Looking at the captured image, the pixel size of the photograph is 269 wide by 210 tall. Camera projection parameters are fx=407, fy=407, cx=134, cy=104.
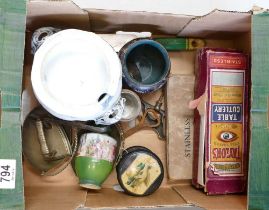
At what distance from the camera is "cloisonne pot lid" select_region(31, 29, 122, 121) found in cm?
93

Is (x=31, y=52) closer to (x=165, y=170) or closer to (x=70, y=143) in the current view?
(x=70, y=143)

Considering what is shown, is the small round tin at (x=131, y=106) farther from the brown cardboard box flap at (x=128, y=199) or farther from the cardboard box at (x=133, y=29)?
the brown cardboard box flap at (x=128, y=199)

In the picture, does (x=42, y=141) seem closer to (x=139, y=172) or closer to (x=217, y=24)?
(x=139, y=172)

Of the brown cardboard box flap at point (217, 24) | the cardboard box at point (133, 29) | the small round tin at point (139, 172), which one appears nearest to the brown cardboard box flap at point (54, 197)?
the cardboard box at point (133, 29)

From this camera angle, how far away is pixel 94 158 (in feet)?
3.57

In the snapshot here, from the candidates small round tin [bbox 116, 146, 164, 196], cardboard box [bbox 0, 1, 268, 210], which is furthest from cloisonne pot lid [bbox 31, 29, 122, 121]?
small round tin [bbox 116, 146, 164, 196]

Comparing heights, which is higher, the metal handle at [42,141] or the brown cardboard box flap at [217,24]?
the brown cardboard box flap at [217,24]

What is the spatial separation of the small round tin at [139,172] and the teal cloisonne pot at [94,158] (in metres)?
0.04

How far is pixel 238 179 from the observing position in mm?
1100

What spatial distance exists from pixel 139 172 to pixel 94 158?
5.2 inches

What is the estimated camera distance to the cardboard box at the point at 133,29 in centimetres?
101

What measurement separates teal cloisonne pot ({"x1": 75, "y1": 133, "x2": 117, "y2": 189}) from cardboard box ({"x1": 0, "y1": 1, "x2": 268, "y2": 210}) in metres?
0.04

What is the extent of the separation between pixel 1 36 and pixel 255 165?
63 centimetres

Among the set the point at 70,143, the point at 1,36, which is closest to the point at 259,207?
the point at 70,143
